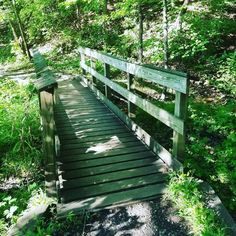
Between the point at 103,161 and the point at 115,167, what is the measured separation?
31 cm

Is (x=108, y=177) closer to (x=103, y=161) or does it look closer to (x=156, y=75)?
(x=103, y=161)

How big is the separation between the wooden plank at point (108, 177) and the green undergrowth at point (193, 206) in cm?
49

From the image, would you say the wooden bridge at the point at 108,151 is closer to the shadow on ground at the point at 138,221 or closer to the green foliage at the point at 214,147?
the shadow on ground at the point at 138,221

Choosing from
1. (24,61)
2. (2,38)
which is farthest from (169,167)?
(2,38)

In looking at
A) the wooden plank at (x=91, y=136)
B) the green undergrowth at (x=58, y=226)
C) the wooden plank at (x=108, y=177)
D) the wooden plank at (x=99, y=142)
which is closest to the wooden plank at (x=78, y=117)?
the wooden plank at (x=91, y=136)

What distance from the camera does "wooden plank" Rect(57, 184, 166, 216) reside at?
386 cm

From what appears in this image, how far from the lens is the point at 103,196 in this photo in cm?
411

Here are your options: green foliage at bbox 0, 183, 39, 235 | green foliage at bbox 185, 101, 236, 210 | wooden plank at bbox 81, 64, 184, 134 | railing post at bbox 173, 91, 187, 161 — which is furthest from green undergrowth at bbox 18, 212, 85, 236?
green foliage at bbox 185, 101, 236, 210

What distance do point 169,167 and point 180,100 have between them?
1.20m

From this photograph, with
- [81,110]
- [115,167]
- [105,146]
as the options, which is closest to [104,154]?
[105,146]

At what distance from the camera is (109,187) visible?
4.31 metres

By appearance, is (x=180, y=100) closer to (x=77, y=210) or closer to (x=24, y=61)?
(x=77, y=210)

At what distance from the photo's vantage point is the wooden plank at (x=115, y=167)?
467 centimetres

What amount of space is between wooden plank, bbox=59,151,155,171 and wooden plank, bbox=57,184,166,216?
0.93m
